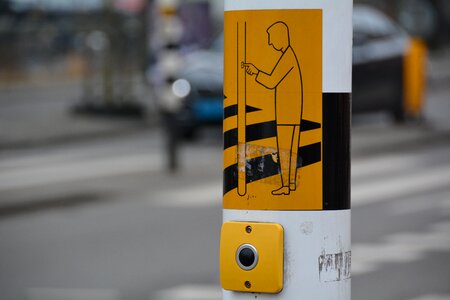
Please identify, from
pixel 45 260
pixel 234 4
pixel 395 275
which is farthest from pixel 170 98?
pixel 234 4

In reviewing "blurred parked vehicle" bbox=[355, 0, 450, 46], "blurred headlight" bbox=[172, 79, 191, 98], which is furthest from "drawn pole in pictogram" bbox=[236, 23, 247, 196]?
"blurred parked vehicle" bbox=[355, 0, 450, 46]

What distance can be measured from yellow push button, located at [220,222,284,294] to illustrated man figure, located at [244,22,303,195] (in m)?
0.11

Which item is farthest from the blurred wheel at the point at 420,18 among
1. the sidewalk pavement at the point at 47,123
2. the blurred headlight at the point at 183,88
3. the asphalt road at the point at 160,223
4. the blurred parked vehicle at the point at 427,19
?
the asphalt road at the point at 160,223

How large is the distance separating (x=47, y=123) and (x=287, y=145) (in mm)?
20464

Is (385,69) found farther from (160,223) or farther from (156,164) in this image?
(160,223)

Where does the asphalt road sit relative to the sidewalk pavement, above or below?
below

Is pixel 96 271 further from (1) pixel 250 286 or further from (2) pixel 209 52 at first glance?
(2) pixel 209 52

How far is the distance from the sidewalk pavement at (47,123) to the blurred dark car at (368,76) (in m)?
2.07

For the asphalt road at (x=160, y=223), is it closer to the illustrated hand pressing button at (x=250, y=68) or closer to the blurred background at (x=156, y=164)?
the blurred background at (x=156, y=164)

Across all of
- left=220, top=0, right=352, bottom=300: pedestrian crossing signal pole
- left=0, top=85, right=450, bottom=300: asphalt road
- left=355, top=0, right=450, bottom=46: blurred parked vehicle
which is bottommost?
left=0, top=85, right=450, bottom=300: asphalt road

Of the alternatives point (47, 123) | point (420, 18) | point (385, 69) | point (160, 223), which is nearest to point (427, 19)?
point (420, 18)

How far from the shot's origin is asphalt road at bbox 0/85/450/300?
908cm

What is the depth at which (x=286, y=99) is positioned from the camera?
3.33 metres

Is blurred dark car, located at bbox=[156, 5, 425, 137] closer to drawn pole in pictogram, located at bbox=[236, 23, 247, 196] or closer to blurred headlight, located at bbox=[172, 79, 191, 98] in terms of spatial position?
blurred headlight, located at bbox=[172, 79, 191, 98]
